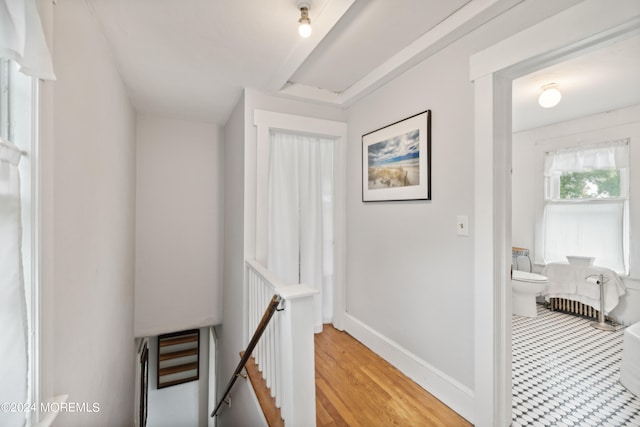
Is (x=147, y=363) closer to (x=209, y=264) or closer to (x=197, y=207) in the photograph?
(x=209, y=264)

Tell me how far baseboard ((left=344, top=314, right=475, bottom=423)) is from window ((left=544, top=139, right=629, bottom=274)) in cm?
304

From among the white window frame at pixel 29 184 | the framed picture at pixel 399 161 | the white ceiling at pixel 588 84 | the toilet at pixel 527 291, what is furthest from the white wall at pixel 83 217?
the toilet at pixel 527 291

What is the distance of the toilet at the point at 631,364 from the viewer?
6.42 ft

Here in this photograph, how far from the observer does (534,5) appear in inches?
52.2

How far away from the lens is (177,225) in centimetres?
334

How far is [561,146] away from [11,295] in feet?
16.9

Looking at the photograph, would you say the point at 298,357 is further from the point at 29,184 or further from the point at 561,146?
the point at 561,146

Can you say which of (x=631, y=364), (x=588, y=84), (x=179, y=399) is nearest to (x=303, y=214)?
(x=631, y=364)

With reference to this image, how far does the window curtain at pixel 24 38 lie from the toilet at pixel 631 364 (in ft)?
11.9

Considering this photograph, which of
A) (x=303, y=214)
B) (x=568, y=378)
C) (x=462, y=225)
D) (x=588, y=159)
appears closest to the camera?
(x=462, y=225)

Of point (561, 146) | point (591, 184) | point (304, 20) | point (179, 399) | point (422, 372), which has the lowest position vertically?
point (179, 399)

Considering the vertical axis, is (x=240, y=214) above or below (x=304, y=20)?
below

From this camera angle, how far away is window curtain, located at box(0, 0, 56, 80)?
2.31ft

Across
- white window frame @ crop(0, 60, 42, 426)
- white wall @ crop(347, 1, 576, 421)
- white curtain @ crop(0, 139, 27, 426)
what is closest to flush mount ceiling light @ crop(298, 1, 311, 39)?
white wall @ crop(347, 1, 576, 421)
